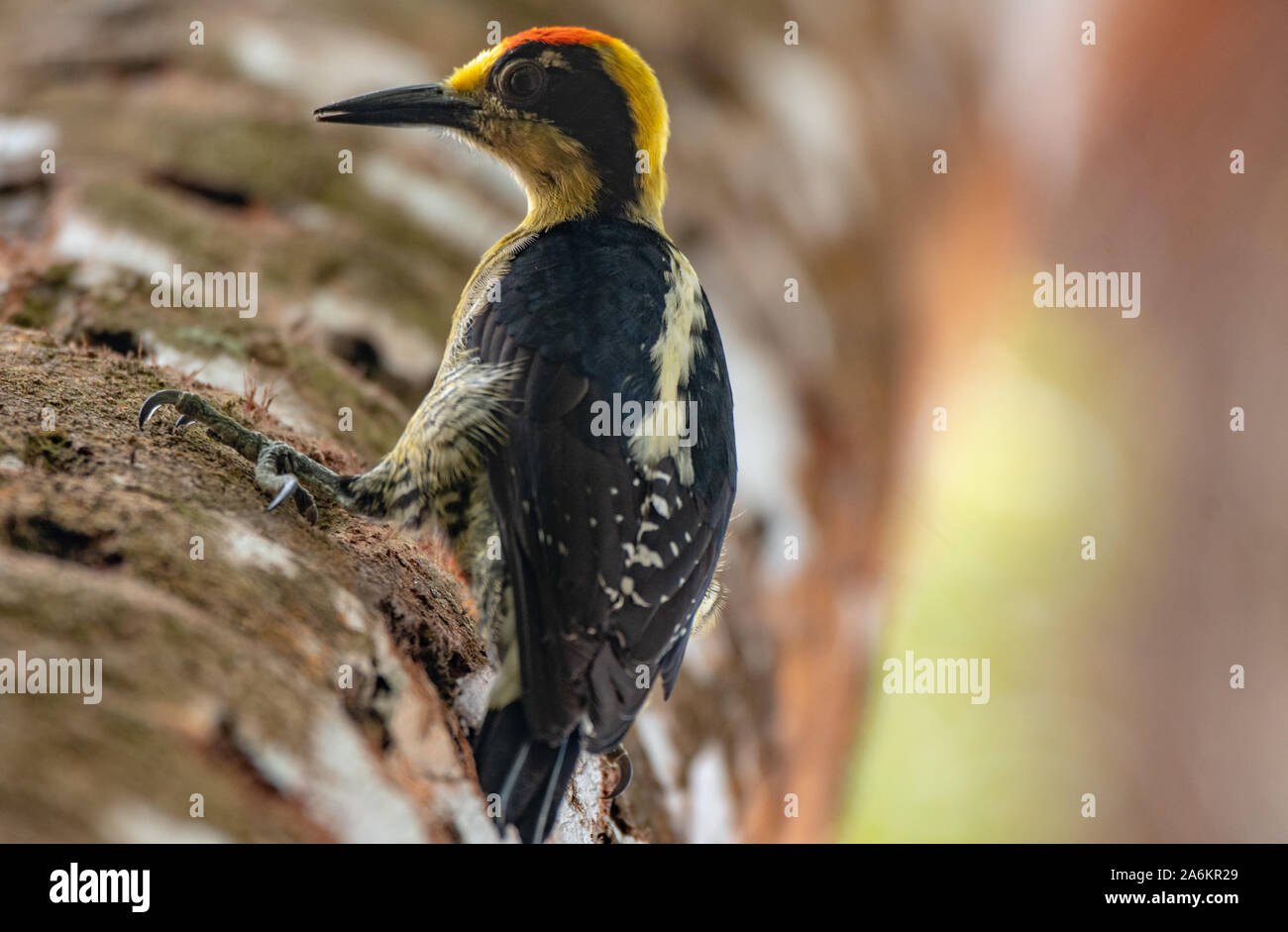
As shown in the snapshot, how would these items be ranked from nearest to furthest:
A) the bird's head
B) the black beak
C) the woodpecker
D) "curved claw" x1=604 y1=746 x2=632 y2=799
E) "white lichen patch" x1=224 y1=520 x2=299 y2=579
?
"white lichen patch" x1=224 y1=520 x2=299 y2=579 → the woodpecker → "curved claw" x1=604 y1=746 x2=632 y2=799 → the black beak → the bird's head

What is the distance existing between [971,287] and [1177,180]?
5.17 ft

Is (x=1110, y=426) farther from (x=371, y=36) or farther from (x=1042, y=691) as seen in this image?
(x=371, y=36)

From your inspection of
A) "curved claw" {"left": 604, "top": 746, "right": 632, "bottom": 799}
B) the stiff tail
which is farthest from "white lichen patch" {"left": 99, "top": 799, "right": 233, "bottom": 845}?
"curved claw" {"left": 604, "top": 746, "right": 632, "bottom": 799}

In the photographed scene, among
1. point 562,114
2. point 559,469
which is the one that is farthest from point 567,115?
point 559,469

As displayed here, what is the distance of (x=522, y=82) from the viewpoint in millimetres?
2934

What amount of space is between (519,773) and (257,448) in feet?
2.54

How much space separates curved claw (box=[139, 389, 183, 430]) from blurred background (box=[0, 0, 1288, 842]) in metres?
0.13

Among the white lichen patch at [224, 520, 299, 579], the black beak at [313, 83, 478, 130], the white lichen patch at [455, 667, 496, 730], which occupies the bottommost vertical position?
the white lichen patch at [455, 667, 496, 730]

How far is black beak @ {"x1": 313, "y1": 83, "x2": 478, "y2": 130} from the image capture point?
2.66 metres

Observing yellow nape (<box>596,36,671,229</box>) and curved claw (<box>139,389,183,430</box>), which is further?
yellow nape (<box>596,36,671,229</box>)

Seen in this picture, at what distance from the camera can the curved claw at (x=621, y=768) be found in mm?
2338

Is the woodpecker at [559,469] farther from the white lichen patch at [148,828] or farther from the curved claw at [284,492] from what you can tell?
the white lichen patch at [148,828]

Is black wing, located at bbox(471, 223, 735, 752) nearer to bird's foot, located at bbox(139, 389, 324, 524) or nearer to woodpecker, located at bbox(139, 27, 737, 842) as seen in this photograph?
woodpecker, located at bbox(139, 27, 737, 842)

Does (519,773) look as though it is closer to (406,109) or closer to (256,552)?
(256,552)
